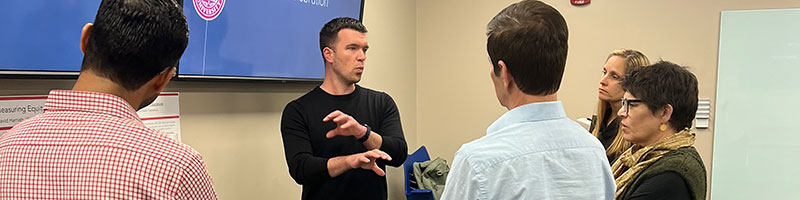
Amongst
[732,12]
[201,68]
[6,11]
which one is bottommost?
[201,68]

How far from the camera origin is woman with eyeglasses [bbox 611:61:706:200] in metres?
1.47

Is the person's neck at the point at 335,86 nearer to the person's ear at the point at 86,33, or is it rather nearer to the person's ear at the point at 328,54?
the person's ear at the point at 328,54

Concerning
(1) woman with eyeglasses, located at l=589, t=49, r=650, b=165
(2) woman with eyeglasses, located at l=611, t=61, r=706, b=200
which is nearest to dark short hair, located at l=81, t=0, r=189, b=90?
(2) woman with eyeglasses, located at l=611, t=61, r=706, b=200

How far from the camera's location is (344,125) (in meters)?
1.73

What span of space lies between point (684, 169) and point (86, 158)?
1424mm

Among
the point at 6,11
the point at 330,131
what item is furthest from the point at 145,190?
the point at 330,131

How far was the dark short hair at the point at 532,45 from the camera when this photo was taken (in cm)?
97

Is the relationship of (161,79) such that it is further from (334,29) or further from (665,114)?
(665,114)

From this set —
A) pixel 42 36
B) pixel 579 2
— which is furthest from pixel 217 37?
pixel 579 2

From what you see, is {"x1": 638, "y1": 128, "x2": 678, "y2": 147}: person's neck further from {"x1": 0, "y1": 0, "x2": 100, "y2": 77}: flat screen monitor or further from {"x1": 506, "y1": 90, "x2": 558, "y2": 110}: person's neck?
{"x1": 0, "y1": 0, "x2": 100, "y2": 77}: flat screen monitor

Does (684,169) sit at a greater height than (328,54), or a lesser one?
lesser

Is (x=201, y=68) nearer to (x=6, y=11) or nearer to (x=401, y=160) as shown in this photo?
(x=6, y=11)

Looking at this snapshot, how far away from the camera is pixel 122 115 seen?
32.5 inches

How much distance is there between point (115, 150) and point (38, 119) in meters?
0.15
